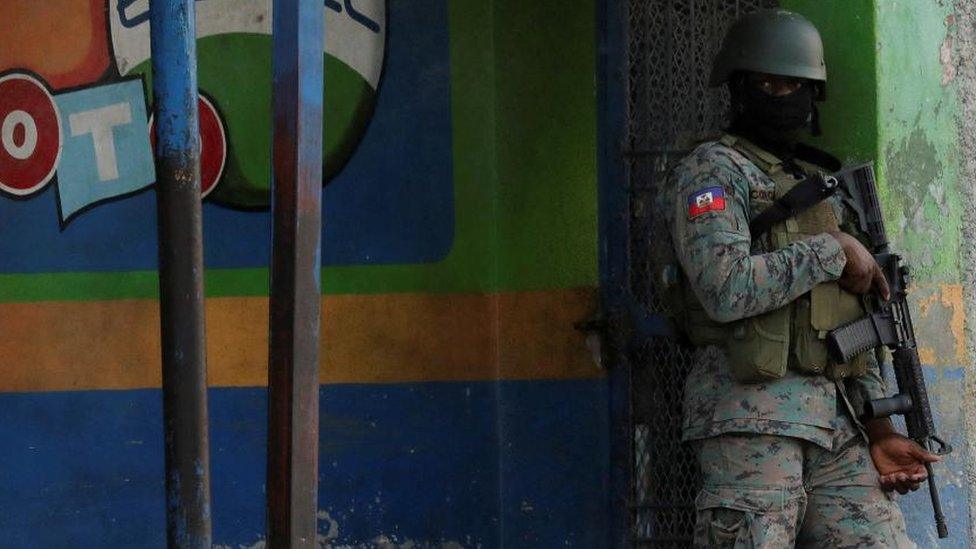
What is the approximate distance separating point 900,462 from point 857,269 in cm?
46

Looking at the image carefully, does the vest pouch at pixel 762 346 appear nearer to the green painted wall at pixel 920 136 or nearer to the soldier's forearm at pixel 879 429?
the soldier's forearm at pixel 879 429

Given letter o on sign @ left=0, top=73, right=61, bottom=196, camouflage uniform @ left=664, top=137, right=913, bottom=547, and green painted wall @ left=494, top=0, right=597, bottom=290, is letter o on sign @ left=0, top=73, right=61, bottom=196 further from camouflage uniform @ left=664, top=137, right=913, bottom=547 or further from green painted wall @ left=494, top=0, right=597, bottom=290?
camouflage uniform @ left=664, top=137, right=913, bottom=547

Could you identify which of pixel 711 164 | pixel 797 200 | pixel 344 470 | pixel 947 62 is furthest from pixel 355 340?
pixel 947 62

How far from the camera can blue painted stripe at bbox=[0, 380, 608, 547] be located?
4754 millimetres

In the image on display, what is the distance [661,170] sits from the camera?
4641 millimetres

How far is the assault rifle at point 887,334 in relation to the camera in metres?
3.74

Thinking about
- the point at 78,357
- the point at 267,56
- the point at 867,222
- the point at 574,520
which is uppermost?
Answer: the point at 267,56

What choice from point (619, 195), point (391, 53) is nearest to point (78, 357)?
point (391, 53)

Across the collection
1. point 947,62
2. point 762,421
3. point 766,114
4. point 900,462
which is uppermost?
point 947,62

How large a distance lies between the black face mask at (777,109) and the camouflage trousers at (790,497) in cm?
75

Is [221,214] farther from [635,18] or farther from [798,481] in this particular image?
[798,481]

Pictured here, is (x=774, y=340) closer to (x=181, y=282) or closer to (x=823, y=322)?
(x=823, y=322)

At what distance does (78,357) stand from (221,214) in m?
0.60

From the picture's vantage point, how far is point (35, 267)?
4.82 m
